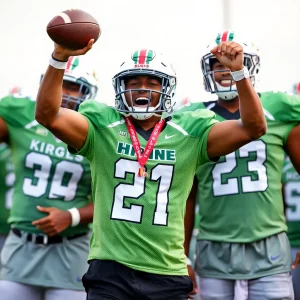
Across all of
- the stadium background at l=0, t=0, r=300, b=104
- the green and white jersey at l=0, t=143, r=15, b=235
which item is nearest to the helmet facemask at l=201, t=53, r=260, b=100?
the green and white jersey at l=0, t=143, r=15, b=235

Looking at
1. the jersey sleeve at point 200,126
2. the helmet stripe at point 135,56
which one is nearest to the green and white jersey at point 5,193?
the helmet stripe at point 135,56

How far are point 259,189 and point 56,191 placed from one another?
113cm

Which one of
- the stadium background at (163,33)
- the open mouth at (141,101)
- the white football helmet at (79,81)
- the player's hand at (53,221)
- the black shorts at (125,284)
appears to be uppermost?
the stadium background at (163,33)

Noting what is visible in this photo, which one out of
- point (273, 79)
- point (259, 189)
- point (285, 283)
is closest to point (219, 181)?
point (259, 189)

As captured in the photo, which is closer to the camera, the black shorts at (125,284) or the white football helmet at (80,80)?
the black shorts at (125,284)

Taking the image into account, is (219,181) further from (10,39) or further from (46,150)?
(10,39)

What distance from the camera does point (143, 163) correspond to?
394 cm

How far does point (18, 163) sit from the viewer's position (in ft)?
16.4

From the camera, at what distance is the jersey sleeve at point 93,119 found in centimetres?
398

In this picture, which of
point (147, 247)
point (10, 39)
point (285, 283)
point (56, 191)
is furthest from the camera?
point (10, 39)

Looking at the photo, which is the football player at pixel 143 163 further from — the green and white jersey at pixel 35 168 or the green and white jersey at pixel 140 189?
the green and white jersey at pixel 35 168

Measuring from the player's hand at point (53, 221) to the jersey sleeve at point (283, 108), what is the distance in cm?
122

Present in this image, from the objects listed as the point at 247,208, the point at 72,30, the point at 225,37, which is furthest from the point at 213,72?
the point at 72,30

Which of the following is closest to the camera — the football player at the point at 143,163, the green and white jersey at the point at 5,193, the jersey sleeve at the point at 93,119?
the football player at the point at 143,163
